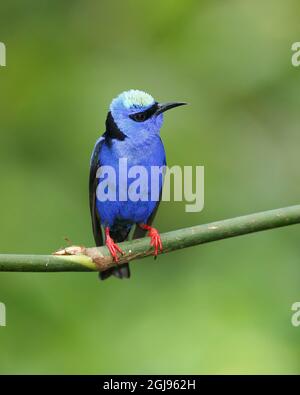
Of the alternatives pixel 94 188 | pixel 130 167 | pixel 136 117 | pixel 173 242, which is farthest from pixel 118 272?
pixel 173 242

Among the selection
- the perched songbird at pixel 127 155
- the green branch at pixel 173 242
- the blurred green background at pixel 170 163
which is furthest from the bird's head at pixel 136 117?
→ the green branch at pixel 173 242

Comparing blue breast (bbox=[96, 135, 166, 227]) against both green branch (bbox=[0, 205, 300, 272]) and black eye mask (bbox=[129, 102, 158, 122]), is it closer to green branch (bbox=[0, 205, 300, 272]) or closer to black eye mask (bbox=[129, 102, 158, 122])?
black eye mask (bbox=[129, 102, 158, 122])

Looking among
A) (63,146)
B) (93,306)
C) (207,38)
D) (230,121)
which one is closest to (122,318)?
(93,306)

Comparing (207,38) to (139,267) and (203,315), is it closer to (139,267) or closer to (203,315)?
(139,267)

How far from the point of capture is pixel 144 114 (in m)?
5.51

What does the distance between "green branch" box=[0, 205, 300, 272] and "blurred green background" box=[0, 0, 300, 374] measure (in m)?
1.24

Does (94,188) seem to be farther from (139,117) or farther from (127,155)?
(139,117)

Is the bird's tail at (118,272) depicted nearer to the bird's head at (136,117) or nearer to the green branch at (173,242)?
the bird's head at (136,117)

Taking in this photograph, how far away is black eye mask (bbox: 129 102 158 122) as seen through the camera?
550 cm

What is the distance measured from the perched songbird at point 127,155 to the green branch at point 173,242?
1528 millimetres

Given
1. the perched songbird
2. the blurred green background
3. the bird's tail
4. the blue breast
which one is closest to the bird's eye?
the perched songbird

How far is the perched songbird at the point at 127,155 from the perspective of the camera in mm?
5469

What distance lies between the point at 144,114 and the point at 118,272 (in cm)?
104
